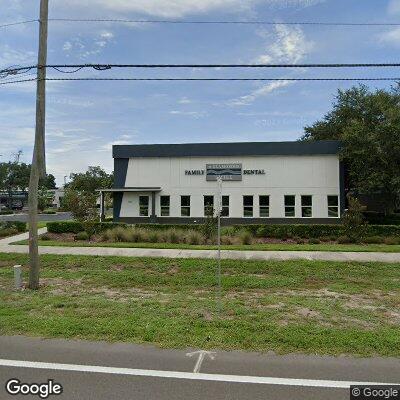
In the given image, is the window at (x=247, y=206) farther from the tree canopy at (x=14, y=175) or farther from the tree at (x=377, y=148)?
the tree canopy at (x=14, y=175)

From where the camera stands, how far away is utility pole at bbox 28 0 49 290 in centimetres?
950

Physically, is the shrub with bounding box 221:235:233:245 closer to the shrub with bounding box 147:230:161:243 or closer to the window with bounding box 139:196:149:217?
the shrub with bounding box 147:230:161:243

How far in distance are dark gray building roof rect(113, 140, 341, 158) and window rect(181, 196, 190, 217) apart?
124 inches

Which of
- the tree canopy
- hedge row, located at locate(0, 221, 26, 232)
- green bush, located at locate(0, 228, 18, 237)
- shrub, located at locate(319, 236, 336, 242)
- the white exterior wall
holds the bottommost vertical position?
shrub, located at locate(319, 236, 336, 242)

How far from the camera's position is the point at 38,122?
9555 mm

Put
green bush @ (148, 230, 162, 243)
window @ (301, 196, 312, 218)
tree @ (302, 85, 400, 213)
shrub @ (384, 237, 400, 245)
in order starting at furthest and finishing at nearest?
window @ (301, 196, 312, 218) → tree @ (302, 85, 400, 213) → green bush @ (148, 230, 162, 243) → shrub @ (384, 237, 400, 245)

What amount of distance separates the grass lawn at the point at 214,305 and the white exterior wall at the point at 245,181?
1554 cm

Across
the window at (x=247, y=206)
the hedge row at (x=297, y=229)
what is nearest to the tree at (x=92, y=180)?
the window at (x=247, y=206)

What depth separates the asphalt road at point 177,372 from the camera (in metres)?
4.15

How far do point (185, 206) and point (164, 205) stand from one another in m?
1.60

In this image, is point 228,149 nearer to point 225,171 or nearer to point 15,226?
point 225,171

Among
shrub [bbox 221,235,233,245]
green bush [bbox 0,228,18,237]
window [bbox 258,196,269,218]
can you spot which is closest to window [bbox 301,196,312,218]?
window [bbox 258,196,269,218]

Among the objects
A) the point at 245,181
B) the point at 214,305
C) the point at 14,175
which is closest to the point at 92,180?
the point at 14,175

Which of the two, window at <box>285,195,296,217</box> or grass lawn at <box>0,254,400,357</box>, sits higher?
window at <box>285,195,296,217</box>
